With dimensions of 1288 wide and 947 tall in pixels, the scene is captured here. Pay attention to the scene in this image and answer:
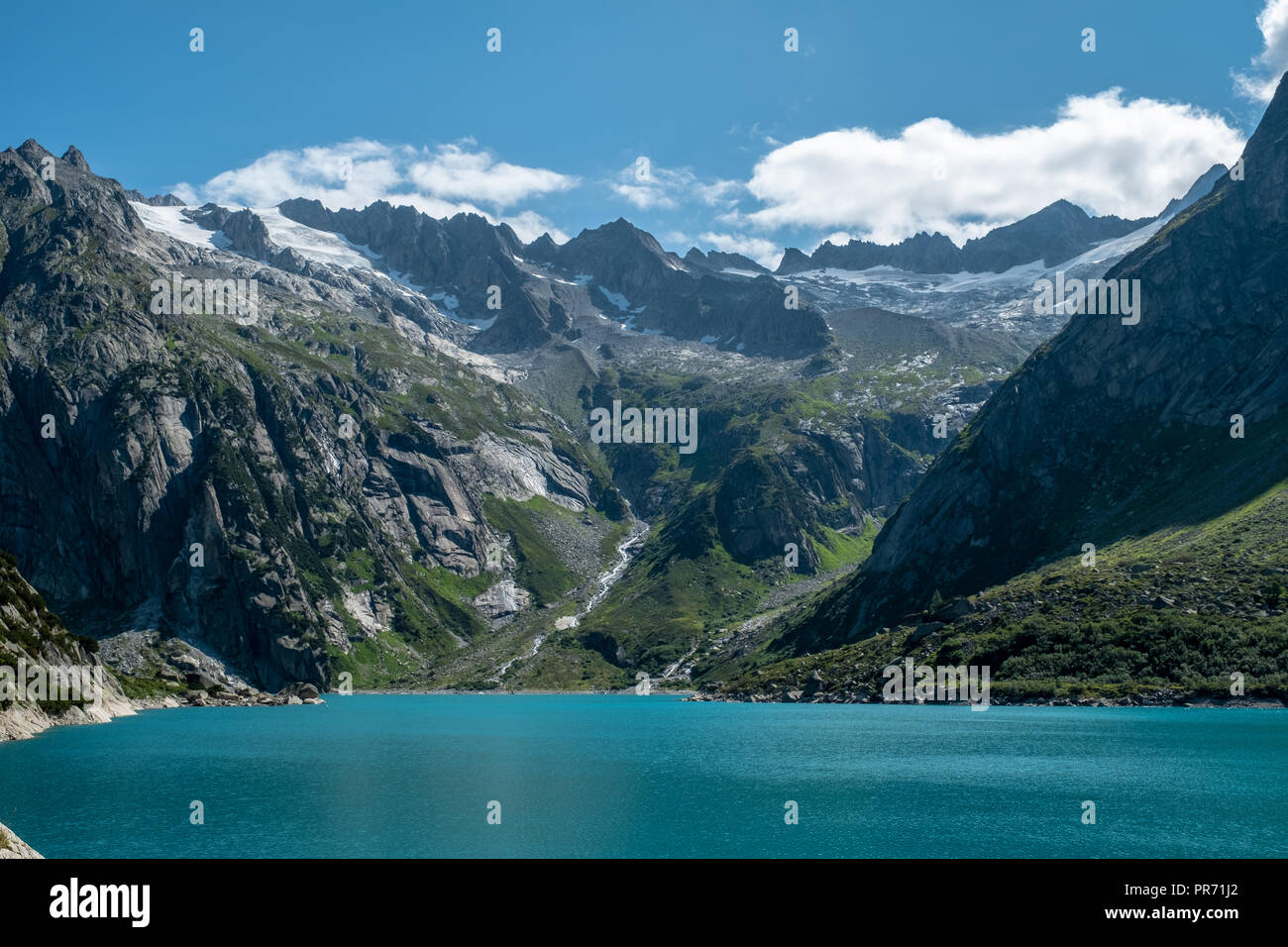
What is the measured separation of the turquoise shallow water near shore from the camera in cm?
5375

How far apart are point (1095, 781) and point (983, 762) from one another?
1355 cm

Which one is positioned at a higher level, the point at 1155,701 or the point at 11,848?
the point at 11,848

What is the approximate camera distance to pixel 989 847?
5194 cm

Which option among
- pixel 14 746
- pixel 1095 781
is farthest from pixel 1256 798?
pixel 14 746

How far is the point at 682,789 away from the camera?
7406 cm

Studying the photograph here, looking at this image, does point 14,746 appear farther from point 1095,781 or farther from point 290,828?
point 1095,781
